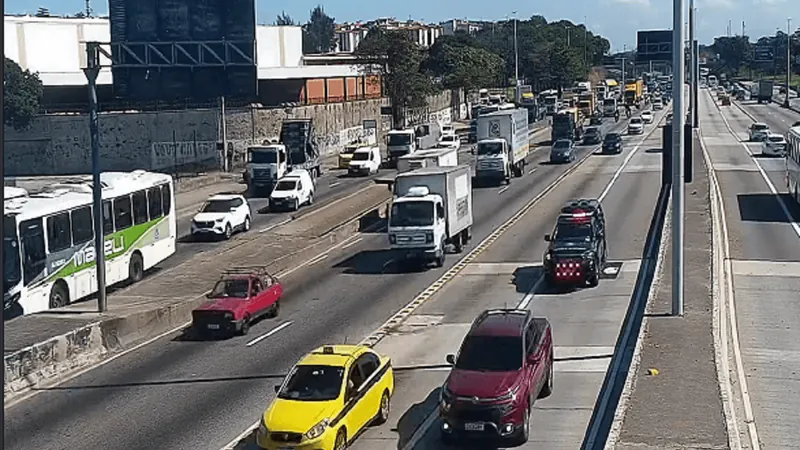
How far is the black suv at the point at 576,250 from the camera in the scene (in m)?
28.1

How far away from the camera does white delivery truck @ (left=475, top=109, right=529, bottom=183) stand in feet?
185

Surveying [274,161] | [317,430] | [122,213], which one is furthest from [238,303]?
[274,161]

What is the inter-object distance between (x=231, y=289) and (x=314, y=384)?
389 inches

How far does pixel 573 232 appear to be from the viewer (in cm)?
2941

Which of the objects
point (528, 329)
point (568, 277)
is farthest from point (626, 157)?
point (528, 329)

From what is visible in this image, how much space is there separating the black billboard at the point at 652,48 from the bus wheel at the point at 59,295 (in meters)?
15.6

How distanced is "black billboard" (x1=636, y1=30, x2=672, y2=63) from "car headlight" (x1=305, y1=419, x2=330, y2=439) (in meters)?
17.5

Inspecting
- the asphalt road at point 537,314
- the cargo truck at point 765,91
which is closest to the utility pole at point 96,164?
the asphalt road at point 537,314

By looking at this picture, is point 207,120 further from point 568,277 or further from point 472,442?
point 472,442

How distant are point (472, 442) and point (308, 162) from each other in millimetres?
46195

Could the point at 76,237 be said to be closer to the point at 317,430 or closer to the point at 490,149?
the point at 317,430

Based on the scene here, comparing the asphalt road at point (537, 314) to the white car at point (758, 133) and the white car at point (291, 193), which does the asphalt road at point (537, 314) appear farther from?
the white car at point (758, 133)

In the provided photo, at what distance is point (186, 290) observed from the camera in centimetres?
2775

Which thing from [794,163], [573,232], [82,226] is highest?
[82,226]
